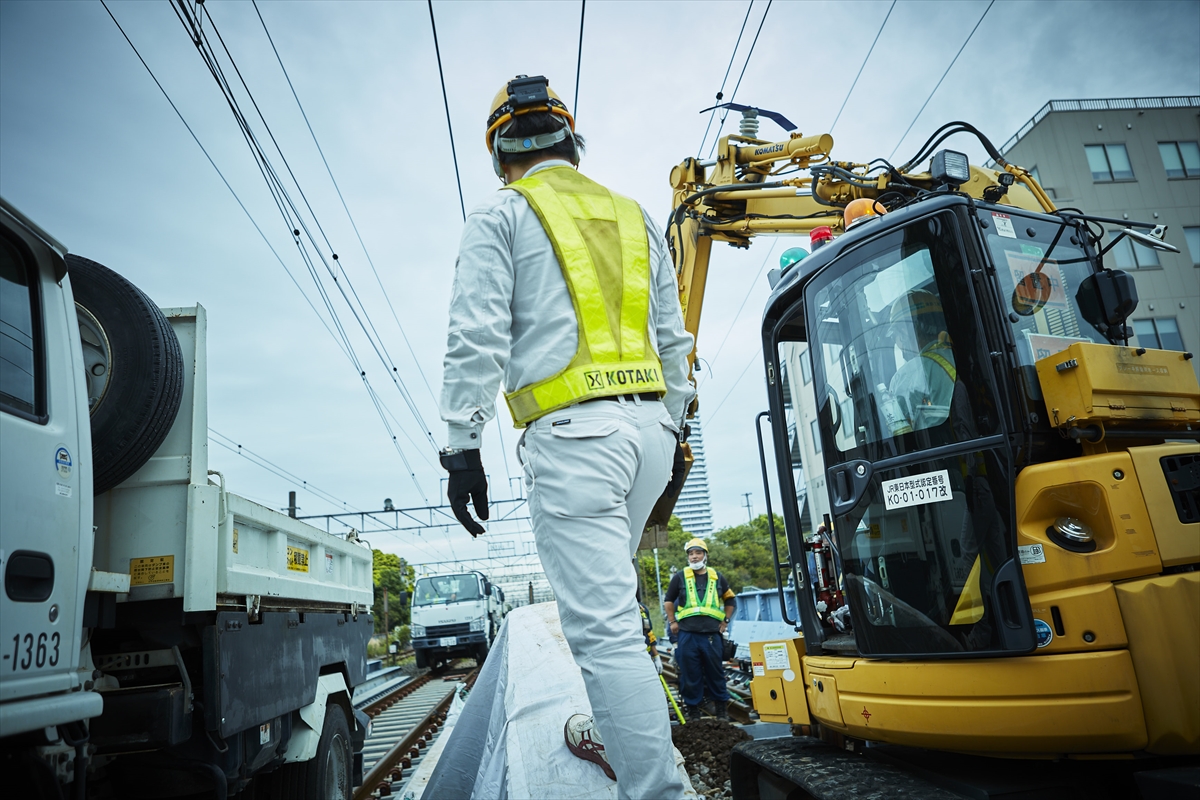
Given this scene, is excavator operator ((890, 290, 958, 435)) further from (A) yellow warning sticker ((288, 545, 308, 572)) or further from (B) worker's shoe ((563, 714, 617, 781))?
(A) yellow warning sticker ((288, 545, 308, 572))

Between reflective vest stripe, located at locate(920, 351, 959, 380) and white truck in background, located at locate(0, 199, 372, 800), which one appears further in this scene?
reflective vest stripe, located at locate(920, 351, 959, 380)

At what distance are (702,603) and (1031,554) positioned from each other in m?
6.09

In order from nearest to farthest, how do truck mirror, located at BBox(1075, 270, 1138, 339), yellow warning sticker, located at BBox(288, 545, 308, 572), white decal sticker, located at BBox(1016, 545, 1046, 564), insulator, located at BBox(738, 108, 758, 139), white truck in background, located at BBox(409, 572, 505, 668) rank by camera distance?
1. white decal sticker, located at BBox(1016, 545, 1046, 564)
2. truck mirror, located at BBox(1075, 270, 1138, 339)
3. yellow warning sticker, located at BBox(288, 545, 308, 572)
4. insulator, located at BBox(738, 108, 758, 139)
5. white truck in background, located at BBox(409, 572, 505, 668)

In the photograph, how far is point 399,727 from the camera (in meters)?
9.38

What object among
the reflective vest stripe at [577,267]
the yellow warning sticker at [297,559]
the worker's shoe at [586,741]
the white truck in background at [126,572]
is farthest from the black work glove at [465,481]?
the yellow warning sticker at [297,559]

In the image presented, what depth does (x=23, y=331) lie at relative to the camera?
6.86ft

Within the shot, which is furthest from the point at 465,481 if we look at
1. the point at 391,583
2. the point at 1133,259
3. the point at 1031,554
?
the point at 391,583

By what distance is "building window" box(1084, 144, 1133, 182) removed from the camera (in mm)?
24828

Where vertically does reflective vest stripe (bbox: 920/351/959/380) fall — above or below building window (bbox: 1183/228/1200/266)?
below

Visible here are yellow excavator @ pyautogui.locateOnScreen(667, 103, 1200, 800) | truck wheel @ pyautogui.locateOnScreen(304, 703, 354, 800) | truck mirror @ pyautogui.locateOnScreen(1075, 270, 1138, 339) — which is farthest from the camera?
truck wheel @ pyautogui.locateOnScreen(304, 703, 354, 800)

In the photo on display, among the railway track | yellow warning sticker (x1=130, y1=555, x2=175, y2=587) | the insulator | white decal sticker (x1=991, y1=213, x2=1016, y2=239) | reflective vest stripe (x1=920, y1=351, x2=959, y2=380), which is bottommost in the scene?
the railway track

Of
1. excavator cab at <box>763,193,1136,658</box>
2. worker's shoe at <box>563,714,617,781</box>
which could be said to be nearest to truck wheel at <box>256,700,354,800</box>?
worker's shoe at <box>563,714,617,781</box>

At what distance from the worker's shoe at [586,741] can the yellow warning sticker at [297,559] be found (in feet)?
5.76

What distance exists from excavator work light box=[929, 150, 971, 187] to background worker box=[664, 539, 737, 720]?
599cm
